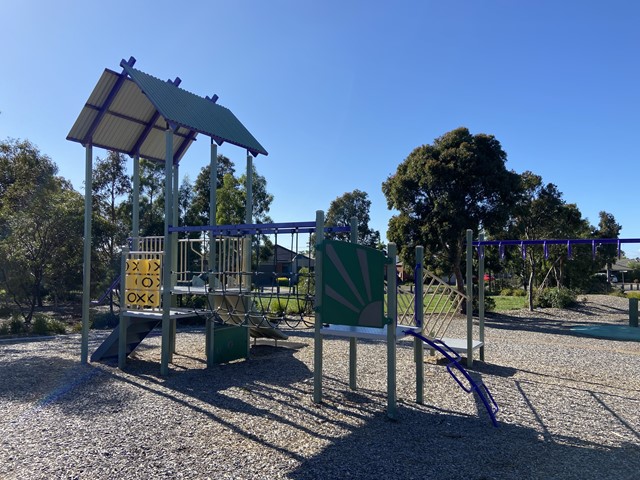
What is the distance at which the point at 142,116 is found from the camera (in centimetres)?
979

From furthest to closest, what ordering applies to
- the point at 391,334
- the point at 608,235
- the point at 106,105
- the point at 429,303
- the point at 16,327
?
1. the point at 608,235
2. the point at 16,327
3. the point at 106,105
4. the point at 429,303
5. the point at 391,334

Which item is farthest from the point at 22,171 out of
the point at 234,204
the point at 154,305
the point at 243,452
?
the point at 243,452

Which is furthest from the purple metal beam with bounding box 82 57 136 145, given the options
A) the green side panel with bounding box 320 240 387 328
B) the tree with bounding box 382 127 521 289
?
the tree with bounding box 382 127 521 289

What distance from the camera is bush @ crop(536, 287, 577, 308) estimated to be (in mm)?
20734

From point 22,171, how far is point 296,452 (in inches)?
753


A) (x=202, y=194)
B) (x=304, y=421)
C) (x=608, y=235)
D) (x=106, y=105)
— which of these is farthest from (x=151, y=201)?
(x=608, y=235)

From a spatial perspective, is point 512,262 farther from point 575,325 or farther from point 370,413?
point 370,413

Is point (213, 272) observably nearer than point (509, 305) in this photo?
Yes

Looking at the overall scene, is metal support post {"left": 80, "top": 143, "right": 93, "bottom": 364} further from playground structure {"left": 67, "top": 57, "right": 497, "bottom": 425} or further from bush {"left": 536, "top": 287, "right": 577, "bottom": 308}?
bush {"left": 536, "top": 287, "right": 577, "bottom": 308}

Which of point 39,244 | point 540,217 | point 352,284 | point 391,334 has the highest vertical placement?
point 540,217

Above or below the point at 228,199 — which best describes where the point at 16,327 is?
below

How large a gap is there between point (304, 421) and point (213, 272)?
3182mm

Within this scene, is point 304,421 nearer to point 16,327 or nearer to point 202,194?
point 16,327

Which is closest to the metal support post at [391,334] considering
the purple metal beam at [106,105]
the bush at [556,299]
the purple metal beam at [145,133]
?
the purple metal beam at [106,105]
